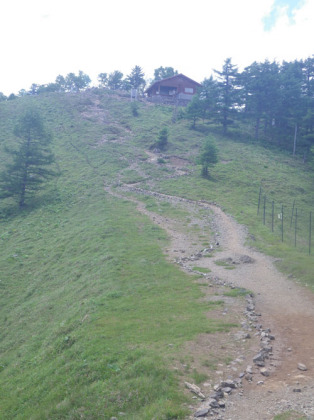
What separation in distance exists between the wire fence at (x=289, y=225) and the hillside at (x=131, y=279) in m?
0.30

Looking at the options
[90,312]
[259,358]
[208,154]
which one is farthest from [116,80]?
[259,358]

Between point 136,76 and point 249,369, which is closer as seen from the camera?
point 249,369

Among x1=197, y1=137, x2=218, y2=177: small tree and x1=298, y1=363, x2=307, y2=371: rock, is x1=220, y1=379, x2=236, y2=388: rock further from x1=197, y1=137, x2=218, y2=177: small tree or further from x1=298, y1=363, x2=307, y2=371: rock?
x1=197, y1=137, x2=218, y2=177: small tree

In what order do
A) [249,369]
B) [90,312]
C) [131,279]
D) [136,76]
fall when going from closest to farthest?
1. [249,369]
2. [90,312]
3. [131,279]
4. [136,76]

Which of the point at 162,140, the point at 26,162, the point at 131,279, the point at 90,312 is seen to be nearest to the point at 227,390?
the point at 90,312

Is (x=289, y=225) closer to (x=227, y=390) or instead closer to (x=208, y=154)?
(x=208, y=154)

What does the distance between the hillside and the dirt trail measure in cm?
21

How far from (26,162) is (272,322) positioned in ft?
117

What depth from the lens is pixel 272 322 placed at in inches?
497

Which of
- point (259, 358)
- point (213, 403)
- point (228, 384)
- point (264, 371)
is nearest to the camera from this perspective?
point (213, 403)

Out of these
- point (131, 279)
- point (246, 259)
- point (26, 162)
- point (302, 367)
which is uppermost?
point (26, 162)

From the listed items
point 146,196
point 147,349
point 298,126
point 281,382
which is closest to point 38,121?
point 146,196

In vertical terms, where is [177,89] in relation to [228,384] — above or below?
above

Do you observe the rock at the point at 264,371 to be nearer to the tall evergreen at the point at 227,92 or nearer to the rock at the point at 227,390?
the rock at the point at 227,390
